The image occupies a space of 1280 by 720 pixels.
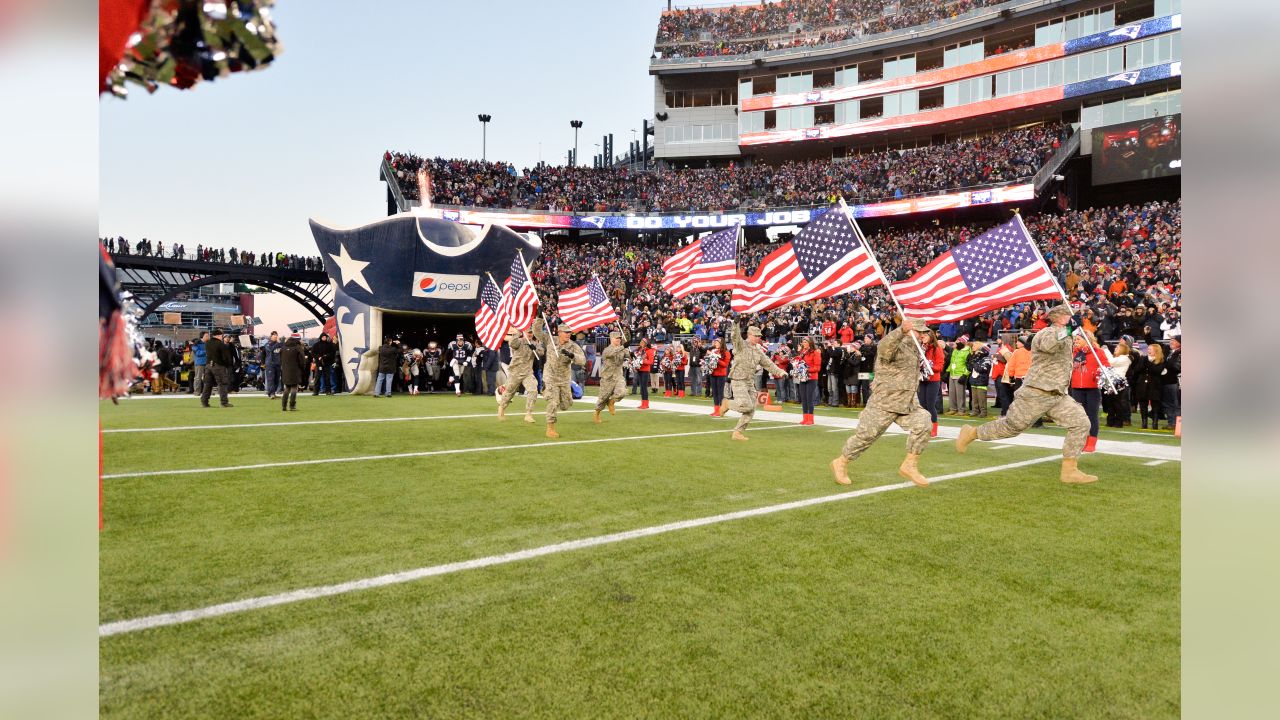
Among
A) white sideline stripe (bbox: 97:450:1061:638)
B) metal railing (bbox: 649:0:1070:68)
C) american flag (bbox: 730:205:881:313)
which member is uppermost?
metal railing (bbox: 649:0:1070:68)

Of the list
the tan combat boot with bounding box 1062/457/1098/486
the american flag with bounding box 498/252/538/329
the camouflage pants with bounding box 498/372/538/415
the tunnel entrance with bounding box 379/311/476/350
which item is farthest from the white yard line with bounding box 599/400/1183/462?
the tunnel entrance with bounding box 379/311/476/350

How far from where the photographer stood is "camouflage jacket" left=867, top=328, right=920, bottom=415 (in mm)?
7414

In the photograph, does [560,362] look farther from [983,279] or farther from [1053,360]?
[1053,360]

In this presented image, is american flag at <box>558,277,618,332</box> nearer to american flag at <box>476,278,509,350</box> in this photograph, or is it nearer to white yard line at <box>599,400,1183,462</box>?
american flag at <box>476,278,509,350</box>

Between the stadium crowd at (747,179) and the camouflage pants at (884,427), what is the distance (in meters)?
35.3

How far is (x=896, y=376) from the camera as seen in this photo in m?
7.50

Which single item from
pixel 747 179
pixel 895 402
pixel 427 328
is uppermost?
pixel 747 179

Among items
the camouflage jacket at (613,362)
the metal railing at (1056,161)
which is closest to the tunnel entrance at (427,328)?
the camouflage jacket at (613,362)

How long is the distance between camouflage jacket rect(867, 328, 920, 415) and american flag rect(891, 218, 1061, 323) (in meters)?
0.87

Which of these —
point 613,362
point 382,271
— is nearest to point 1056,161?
point 613,362

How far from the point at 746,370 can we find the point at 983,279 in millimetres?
3845

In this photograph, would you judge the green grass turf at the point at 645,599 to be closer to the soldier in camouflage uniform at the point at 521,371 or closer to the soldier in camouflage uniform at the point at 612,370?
the soldier in camouflage uniform at the point at 521,371
